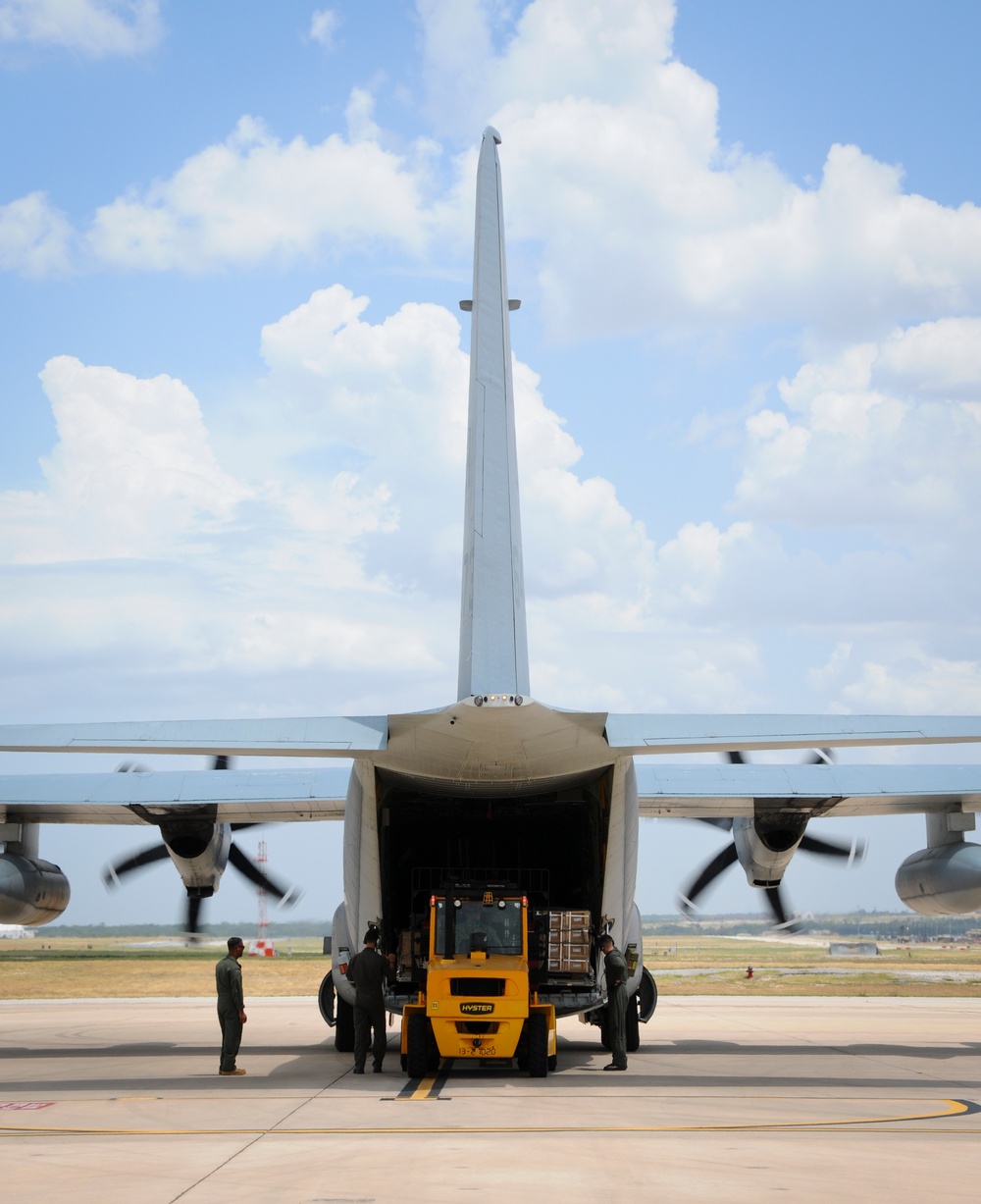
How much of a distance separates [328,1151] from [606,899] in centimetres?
685

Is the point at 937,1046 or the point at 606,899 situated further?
the point at 937,1046

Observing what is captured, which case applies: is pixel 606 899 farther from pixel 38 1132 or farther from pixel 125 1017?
pixel 125 1017

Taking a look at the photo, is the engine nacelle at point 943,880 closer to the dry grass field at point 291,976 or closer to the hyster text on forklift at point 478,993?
the hyster text on forklift at point 478,993

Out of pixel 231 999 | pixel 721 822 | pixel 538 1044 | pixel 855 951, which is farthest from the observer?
pixel 855 951

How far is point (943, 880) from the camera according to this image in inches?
719

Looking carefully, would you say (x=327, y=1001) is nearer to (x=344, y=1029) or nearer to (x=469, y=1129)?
(x=344, y=1029)

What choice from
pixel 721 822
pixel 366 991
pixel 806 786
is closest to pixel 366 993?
pixel 366 991

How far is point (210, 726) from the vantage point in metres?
11.0

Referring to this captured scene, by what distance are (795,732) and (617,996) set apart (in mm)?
4759

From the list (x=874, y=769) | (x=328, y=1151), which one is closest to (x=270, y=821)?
(x=874, y=769)

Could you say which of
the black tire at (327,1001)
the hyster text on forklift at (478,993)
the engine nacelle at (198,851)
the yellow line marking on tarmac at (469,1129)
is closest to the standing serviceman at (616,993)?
the hyster text on forklift at (478,993)

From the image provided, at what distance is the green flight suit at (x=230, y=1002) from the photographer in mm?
13211

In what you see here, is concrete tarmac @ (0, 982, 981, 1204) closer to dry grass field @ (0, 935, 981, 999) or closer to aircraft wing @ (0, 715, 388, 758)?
aircraft wing @ (0, 715, 388, 758)

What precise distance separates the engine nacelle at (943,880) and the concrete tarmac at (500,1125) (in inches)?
75.1
